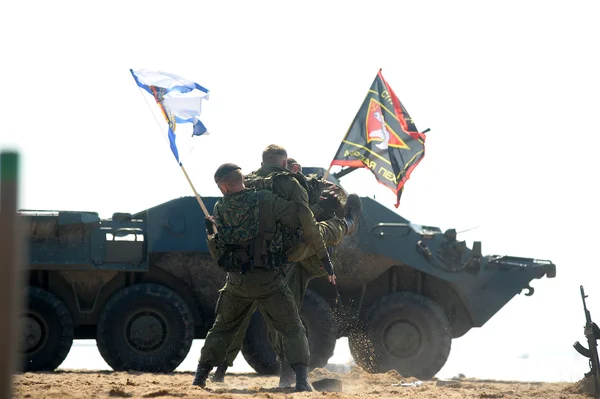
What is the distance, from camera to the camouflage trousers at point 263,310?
23.8 feet

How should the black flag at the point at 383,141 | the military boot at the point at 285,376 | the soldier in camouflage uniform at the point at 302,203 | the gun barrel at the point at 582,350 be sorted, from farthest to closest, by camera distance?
the black flag at the point at 383,141 → the military boot at the point at 285,376 → the gun barrel at the point at 582,350 → the soldier in camouflage uniform at the point at 302,203

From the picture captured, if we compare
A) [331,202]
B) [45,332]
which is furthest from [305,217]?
[45,332]

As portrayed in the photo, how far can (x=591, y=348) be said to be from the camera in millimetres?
8562

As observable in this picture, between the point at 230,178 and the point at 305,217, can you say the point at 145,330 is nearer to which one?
the point at 230,178

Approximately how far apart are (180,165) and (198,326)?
3.62 m

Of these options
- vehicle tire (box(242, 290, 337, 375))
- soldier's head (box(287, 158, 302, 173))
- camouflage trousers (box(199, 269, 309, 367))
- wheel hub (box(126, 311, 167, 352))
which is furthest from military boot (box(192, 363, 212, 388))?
wheel hub (box(126, 311, 167, 352))

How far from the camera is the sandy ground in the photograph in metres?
6.50

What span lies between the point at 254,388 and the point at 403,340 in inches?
144

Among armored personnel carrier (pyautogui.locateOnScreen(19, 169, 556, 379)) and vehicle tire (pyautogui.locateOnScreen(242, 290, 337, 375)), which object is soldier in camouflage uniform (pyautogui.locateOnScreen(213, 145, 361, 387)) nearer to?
vehicle tire (pyautogui.locateOnScreen(242, 290, 337, 375))

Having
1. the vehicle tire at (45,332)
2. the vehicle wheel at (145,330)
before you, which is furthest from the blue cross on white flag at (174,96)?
the vehicle tire at (45,332)

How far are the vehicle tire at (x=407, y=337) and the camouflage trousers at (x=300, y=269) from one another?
3.69 meters

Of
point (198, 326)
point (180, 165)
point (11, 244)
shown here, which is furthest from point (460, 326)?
point (11, 244)

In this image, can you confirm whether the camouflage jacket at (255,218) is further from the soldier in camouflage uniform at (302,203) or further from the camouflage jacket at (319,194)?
the camouflage jacket at (319,194)

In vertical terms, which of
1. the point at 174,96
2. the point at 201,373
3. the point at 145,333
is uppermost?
the point at 174,96
